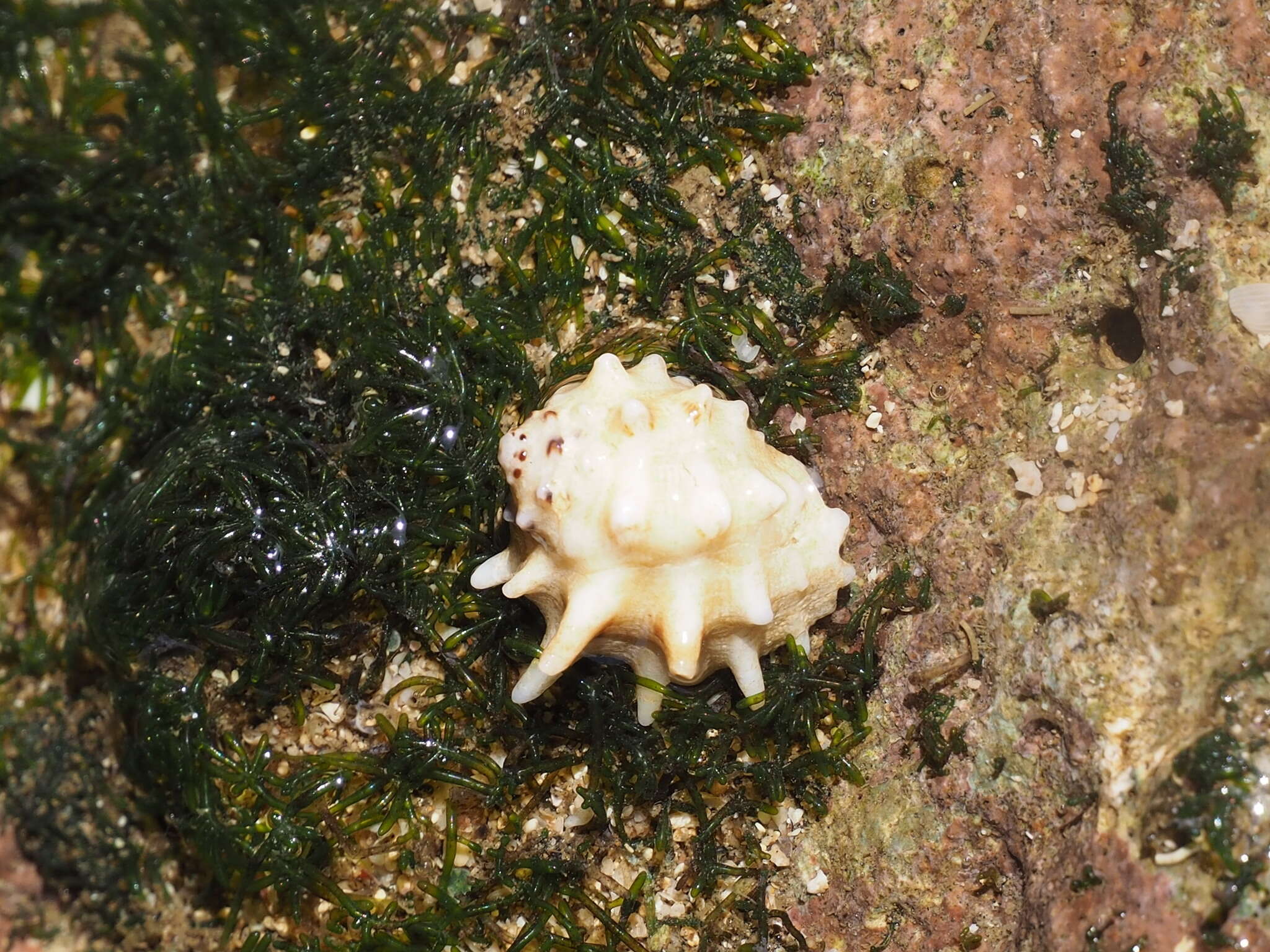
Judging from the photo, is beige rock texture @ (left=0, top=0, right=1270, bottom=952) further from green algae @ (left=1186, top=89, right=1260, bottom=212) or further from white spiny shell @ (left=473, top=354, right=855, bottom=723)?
white spiny shell @ (left=473, top=354, right=855, bottom=723)

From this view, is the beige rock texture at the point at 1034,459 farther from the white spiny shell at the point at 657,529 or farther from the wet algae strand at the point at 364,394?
the white spiny shell at the point at 657,529

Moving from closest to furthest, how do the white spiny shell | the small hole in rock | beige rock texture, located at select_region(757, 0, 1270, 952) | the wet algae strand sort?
beige rock texture, located at select_region(757, 0, 1270, 952) < the white spiny shell < the small hole in rock < the wet algae strand

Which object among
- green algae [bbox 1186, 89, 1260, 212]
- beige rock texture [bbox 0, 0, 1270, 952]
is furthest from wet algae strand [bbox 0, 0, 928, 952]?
green algae [bbox 1186, 89, 1260, 212]

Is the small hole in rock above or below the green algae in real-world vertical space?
below

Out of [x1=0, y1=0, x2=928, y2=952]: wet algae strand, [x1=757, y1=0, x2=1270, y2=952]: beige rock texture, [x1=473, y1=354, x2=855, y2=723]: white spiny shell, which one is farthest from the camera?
[x1=0, y1=0, x2=928, y2=952]: wet algae strand

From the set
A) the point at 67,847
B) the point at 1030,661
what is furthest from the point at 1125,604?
the point at 67,847

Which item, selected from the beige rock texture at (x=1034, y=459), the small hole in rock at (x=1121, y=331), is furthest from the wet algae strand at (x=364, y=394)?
the small hole in rock at (x=1121, y=331)

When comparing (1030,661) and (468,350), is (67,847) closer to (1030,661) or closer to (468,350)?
(468,350)

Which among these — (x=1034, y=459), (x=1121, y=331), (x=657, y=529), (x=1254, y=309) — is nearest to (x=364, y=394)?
(x=657, y=529)
